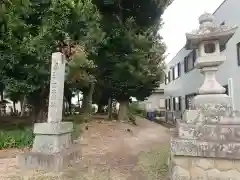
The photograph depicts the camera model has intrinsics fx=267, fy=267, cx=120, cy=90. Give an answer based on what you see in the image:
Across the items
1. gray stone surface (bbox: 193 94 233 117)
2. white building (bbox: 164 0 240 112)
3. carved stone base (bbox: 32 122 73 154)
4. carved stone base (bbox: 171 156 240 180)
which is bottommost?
carved stone base (bbox: 171 156 240 180)

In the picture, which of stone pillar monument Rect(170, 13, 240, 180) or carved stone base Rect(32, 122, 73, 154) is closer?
stone pillar monument Rect(170, 13, 240, 180)

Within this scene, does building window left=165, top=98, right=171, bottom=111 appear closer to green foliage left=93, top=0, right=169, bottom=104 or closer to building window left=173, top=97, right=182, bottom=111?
building window left=173, top=97, right=182, bottom=111

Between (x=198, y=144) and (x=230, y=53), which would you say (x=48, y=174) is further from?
(x=230, y=53)

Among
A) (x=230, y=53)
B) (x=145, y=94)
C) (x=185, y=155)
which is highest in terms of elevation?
(x=230, y=53)

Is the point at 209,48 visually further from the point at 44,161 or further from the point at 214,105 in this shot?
the point at 44,161

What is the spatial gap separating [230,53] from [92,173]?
9985 mm

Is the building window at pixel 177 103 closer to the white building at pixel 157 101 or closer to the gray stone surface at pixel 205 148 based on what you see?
the white building at pixel 157 101

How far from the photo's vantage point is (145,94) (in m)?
16.2

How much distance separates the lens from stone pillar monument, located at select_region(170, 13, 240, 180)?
4.74 m

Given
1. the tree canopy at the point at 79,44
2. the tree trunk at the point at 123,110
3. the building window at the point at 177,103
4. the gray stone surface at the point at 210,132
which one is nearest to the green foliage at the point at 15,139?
the tree canopy at the point at 79,44

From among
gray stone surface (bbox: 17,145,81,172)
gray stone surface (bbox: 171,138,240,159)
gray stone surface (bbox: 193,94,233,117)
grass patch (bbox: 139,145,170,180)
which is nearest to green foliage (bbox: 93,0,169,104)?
grass patch (bbox: 139,145,170,180)

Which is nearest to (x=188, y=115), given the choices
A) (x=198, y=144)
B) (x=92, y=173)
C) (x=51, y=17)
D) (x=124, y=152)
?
(x=198, y=144)

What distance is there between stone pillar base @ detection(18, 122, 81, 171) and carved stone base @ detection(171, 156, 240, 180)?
298 centimetres

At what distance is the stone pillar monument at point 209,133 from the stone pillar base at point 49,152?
289 centimetres
